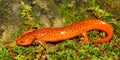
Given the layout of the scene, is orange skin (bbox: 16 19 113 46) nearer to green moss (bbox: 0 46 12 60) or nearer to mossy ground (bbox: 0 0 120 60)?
mossy ground (bbox: 0 0 120 60)

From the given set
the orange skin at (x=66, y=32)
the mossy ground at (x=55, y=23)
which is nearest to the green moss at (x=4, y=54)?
the mossy ground at (x=55, y=23)

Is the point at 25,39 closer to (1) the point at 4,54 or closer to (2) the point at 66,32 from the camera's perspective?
A: (1) the point at 4,54

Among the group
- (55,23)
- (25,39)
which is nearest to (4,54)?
(25,39)

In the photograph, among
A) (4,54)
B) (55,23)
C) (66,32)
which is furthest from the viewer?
(55,23)

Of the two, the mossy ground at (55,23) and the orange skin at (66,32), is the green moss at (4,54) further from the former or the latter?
the orange skin at (66,32)

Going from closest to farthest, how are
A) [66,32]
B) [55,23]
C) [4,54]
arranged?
1. [4,54]
2. [66,32]
3. [55,23]

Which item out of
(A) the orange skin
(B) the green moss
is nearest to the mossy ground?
(B) the green moss
